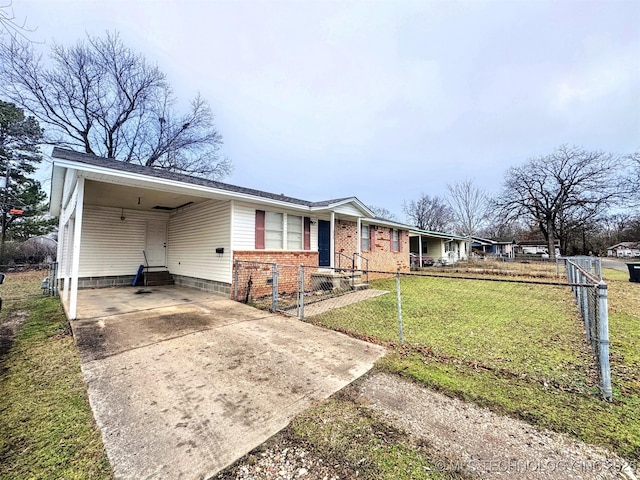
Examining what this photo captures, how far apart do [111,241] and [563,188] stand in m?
36.8

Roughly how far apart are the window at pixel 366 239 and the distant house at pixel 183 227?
656 millimetres

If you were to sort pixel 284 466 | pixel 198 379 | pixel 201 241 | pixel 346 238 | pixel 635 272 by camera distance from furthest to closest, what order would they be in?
pixel 635 272 → pixel 346 238 → pixel 201 241 → pixel 198 379 → pixel 284 466

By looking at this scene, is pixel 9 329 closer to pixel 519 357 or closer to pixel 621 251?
pixel 519 357

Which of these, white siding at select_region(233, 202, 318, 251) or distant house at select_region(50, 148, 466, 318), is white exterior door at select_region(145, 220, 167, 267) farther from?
white siding at select_region(233, 202, 318, 251)

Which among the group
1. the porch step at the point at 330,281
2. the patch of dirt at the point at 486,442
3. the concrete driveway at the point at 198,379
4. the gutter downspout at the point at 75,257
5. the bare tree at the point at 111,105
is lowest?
the patch of dirt at the point at 486,442

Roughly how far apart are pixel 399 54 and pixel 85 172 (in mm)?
12451

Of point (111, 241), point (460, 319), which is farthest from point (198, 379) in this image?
point (111, 241)

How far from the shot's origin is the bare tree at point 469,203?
32.0 meters

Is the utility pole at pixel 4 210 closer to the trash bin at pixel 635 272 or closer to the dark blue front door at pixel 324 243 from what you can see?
the dark blue front door at pixel 324 243

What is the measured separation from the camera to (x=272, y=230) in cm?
873

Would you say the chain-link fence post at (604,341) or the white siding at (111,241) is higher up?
the white siding at (111,241)

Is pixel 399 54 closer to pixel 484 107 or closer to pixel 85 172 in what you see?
pixel 484 107

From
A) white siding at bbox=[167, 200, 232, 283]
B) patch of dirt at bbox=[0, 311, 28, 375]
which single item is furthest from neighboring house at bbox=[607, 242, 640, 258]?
patch of dirt at bbox=[0, 311, 28, 375]

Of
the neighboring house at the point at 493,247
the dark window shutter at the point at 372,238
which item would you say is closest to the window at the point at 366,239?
the dark window shutter at the point at 372,238
